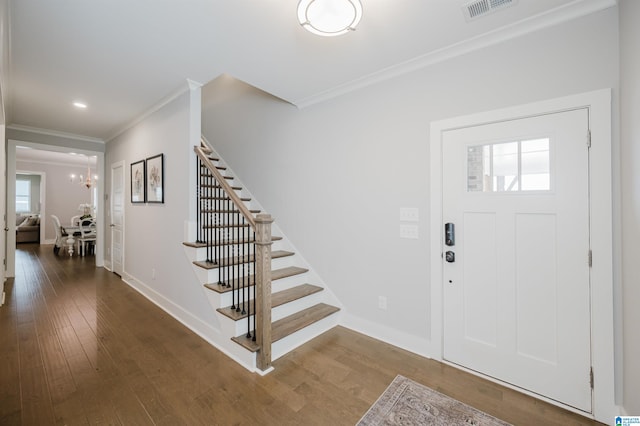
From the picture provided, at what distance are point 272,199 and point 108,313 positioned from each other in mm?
2379

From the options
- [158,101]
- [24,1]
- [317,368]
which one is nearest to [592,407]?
[317,368]

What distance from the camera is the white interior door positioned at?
4672mm

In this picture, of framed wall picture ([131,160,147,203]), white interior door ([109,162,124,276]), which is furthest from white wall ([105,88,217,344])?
white interior door ([109,162,124,276])

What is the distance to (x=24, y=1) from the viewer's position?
1.77 meters

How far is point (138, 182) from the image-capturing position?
4008 mm

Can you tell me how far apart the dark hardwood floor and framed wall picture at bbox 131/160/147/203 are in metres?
1.66

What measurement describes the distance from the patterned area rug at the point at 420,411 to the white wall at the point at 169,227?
1620 mm

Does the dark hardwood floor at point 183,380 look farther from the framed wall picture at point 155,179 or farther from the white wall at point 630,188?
the framed wall picture at point 155,179

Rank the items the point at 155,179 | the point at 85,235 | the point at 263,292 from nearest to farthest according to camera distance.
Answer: the point at 263,292
the point at 155,179
the point at 85,235

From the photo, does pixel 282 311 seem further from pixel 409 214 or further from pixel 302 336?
pixel 409 214

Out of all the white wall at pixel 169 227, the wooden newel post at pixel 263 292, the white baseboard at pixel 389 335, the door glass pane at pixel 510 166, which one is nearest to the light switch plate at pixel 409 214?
the door glass pane at pixel 510 166

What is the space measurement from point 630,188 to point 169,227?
Answer: 13.0 feet

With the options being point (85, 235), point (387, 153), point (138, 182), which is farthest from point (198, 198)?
point (85, 235)

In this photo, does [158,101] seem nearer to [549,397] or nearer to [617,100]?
[617,100]
